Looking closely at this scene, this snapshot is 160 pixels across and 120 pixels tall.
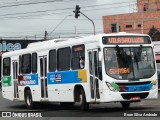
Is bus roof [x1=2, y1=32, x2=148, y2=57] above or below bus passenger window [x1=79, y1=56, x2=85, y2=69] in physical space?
above

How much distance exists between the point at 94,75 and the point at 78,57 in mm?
1379

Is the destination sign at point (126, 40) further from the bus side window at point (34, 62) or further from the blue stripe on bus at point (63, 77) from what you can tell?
the bus side window at point (34, 62)

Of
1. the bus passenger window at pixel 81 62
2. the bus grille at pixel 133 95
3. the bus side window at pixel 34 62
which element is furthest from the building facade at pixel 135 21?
the bus grille at pixel 133 95

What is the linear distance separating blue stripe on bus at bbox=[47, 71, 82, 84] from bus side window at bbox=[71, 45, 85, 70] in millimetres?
313

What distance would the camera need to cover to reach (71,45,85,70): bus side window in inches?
738

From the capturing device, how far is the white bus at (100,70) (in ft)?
57.4

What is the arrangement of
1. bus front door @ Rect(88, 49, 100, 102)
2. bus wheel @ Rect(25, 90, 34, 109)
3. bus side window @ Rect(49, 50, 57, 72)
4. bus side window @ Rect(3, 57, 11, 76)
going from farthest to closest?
bus side window @ Rect(3, 57, 11, 76) → bus wheel @ Rect(25, 90, 34, 109) → bus side window @ Rect(49, 50, 57, 72) → bus front door @ Rect(88, 49, 100, 102)

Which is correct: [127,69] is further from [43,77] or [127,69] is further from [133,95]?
[43,77]

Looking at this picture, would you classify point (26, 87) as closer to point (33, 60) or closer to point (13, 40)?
point (33, 60)

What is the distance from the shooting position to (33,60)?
22.9 m

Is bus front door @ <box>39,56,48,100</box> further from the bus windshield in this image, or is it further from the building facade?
the building facade

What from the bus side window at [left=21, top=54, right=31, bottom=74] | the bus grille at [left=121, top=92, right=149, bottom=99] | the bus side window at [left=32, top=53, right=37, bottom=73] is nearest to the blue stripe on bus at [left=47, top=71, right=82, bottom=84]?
the bus side window at [left=32, top=53, right=37, bottom=73]

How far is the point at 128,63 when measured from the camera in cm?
1772

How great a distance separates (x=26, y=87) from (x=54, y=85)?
3345 mm
